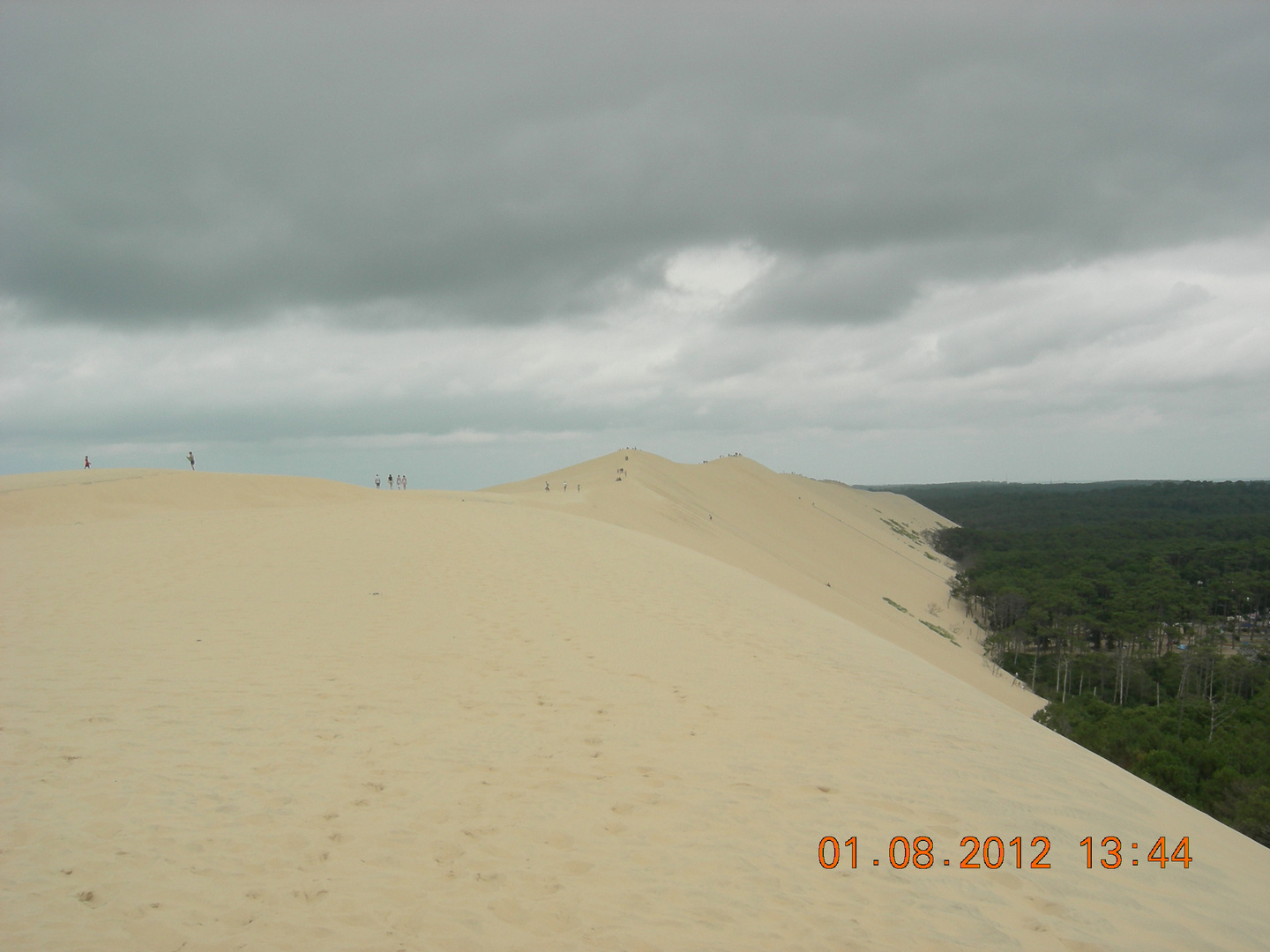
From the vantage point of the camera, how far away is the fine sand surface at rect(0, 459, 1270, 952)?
12.0 feet

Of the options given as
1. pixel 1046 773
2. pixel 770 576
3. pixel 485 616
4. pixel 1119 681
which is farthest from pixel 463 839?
pixel 1119 681

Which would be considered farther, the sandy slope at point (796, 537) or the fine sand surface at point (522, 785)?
the sandy slope at point (796, 537)

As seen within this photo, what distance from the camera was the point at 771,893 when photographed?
12.9 feet
